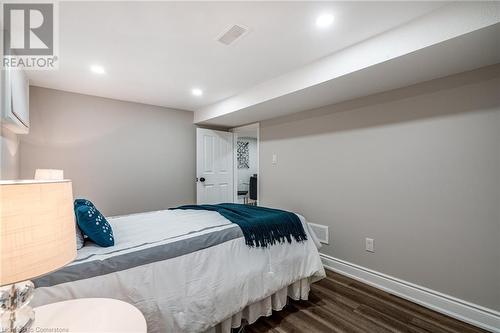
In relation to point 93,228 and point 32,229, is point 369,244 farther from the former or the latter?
point 32,229

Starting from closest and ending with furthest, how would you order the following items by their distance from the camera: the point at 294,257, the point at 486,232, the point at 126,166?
1. the point at 486,232
2. the point at 294,257
3. the point at 126,166

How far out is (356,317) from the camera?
1.93 metres

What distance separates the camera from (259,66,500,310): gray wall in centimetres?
185

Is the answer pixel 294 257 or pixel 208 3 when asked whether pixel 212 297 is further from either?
pixel 208 3

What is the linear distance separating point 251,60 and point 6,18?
1.82 metres

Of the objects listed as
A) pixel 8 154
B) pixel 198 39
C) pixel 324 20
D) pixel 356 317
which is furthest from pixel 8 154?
pixel 356 317

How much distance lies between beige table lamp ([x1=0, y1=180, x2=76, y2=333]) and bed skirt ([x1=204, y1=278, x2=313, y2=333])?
45.6 inches

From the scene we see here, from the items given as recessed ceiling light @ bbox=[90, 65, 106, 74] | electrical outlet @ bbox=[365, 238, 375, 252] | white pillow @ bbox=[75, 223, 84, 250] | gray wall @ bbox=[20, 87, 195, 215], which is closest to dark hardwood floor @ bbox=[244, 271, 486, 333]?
electrical outlet @ bbox=[365, 238, 375, 252]

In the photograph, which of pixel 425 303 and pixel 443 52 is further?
pixel 425 303

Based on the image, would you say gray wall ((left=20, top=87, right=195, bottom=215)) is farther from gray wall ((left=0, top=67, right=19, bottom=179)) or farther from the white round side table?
the white round side table

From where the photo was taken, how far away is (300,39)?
74.3 inches

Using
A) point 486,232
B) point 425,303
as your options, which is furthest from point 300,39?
point 425,303

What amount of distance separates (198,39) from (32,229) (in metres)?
1.77

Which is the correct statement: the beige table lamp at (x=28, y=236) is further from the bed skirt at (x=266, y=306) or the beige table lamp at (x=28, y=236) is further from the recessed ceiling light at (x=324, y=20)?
the recessed ceiling light at (x=324, y=20)
